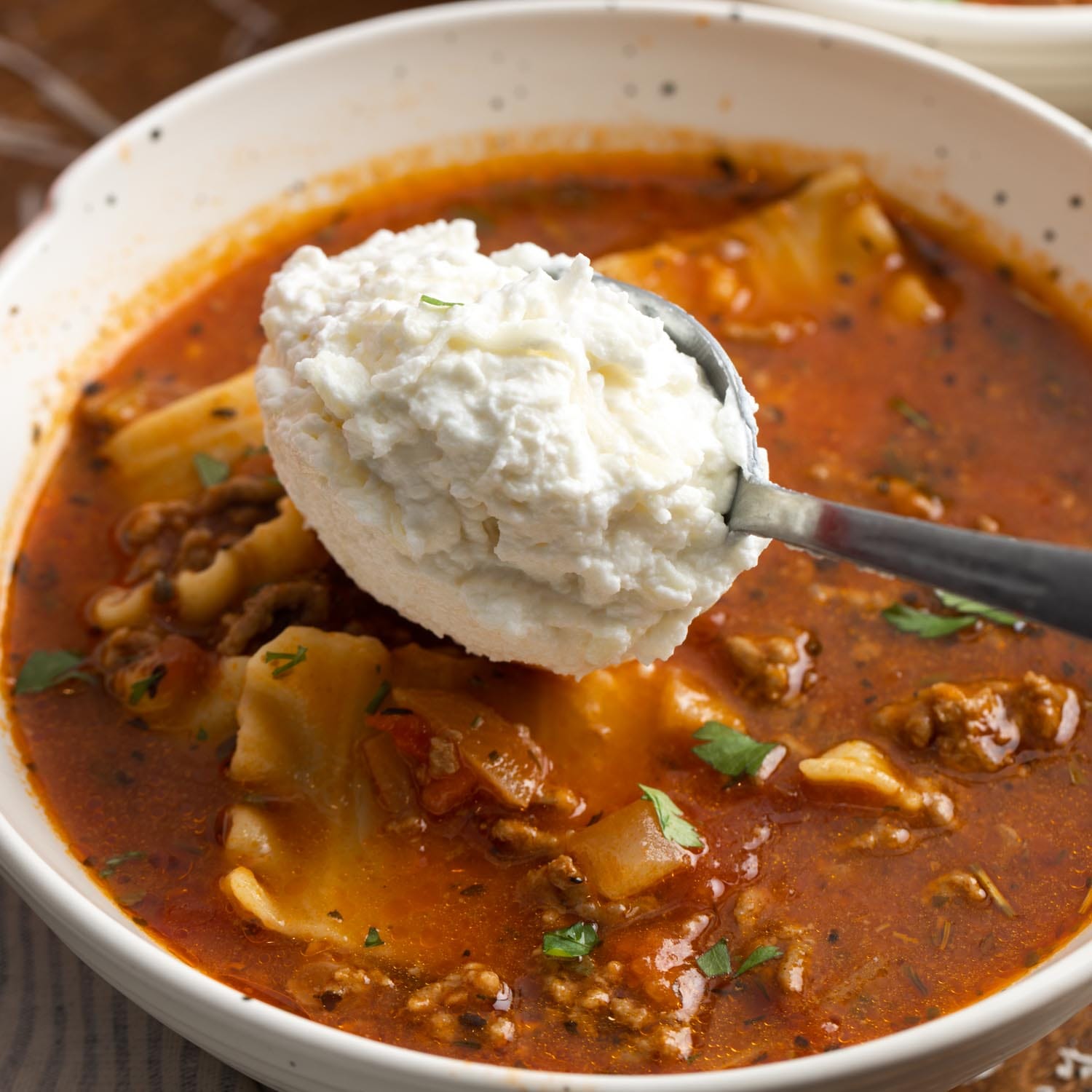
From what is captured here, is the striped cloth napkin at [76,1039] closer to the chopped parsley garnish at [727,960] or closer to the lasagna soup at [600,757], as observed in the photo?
the lasagna soup at [600,757]

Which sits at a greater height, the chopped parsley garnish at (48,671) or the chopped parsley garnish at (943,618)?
the chopped parsley garnish at (943,618)

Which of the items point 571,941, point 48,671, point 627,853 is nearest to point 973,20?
point 627,853

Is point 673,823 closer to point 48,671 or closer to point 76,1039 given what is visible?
point 76,1039

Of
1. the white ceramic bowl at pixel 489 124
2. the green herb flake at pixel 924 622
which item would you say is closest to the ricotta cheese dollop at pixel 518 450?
the green herb flake at pixel 924 622

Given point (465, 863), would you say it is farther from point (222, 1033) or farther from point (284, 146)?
point (284, 146)

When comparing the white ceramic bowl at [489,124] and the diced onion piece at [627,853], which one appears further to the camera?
the white ceramic bowl at [489,124]

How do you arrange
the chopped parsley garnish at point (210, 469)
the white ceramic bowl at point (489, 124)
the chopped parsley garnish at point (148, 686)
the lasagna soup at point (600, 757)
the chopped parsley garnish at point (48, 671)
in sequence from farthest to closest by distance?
the white ceramic bowl at point (489, 124) → the chopped parsley garnish at point (210, 469) → the chopped parsley garnish at point (48, 671) → the chopped parsley garnish at point (148, 686) → the lasagna soup at point (600, 757)

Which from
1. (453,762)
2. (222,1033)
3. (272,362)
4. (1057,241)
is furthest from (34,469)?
(1057,241)

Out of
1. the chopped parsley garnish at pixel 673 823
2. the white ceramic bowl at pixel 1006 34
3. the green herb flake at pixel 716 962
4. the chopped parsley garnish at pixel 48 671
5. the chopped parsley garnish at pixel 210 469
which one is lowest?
the chopped parsley garnish at pixel 48 671
